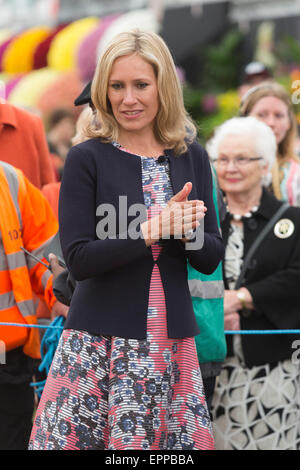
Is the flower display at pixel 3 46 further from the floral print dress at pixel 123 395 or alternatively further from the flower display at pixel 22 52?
the floral print dress at pixel 123 395

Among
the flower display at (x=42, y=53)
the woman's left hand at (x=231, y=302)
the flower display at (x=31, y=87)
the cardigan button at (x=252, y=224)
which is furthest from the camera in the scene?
the flower display at (x=42, y=53)

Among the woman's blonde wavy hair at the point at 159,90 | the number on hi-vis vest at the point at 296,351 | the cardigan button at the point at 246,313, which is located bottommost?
the number on hi-vis vest at the point at 296,351

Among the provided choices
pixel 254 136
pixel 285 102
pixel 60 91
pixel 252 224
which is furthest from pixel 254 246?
pixel 60 91

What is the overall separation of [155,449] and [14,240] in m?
1.23

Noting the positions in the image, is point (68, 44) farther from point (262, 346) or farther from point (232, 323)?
point (262, 346)

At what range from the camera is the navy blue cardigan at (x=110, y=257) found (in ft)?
8.93

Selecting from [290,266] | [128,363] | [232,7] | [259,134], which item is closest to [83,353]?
[128,363]

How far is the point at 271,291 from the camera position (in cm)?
410

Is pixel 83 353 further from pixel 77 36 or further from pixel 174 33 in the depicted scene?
pixel 77 36

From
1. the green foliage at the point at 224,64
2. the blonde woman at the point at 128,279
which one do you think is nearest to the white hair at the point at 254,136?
the blonde woman at the point at 128,279

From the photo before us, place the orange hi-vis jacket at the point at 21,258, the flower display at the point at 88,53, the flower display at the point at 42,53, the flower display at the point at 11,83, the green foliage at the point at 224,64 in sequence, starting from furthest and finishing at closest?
the flower display at the point at 42,53 < the flower display at the point at 11,83 < the flower display at the point at 88,53 < the green foliage at the point at 224,64 < the orange hi-vis jacket at the point at 21,258

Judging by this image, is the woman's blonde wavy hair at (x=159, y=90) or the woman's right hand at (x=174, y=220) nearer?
the woman's right hand at (x=174, y=220)

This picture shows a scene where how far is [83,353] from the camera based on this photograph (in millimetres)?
2754

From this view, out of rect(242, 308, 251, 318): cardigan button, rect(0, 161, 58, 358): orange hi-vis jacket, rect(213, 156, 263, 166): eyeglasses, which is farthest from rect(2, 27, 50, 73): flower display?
rect(0, 161, 58, 358): orange hi-vis jacket
